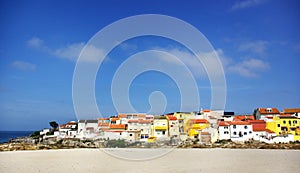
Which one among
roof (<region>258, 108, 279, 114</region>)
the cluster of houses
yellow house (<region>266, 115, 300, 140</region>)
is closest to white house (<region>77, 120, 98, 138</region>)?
the cluster of houses

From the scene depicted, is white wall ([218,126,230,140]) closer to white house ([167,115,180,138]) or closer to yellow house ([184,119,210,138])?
yellow house ([184,119,210,138])

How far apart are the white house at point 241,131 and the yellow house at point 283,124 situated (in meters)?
2.53

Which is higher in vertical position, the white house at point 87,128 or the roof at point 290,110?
the roof at point 290,110

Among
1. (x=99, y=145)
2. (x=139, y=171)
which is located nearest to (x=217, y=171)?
(x=139, y=171)

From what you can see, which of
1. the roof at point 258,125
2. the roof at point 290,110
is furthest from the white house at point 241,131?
the roof at point 290,110

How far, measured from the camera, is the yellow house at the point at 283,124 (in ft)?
87.1

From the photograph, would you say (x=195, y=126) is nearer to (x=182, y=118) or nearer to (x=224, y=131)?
(x=182, y=118)

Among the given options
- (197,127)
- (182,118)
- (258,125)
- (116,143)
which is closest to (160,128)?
(182,118)

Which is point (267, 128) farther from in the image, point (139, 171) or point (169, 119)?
point (139, 171)

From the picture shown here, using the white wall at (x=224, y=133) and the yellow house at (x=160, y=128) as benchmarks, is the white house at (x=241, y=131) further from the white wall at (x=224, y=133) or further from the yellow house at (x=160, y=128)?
the yellow house at (x=160, y=128)

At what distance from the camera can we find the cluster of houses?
1016 inches

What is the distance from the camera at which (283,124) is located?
26828mm

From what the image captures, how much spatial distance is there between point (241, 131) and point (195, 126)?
4.99m

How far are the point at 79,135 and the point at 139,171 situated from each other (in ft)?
71.6
